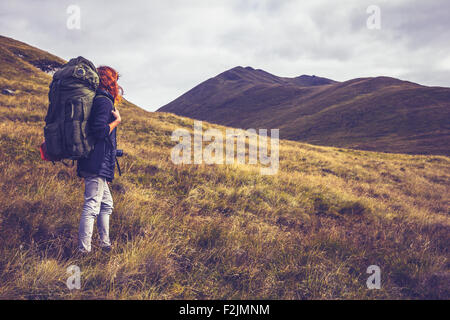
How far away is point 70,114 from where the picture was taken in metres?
2.82

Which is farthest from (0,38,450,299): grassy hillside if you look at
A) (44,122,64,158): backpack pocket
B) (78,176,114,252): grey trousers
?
(44,122,64,158): backpack pocket

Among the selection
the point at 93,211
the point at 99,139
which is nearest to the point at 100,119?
the point at 99,139

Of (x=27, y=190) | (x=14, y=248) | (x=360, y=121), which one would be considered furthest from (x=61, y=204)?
(x=360, y=121)

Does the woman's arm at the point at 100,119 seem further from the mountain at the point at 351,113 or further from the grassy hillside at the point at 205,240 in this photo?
the mountain at the point at 351,113

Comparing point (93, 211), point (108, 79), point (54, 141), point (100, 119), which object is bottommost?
point (93, 211)

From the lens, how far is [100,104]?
3088mm

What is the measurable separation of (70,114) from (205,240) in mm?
2632

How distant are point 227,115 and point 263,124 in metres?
22.5

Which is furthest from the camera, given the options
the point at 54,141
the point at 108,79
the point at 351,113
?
the point at 351,113

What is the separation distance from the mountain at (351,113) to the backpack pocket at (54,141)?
1749 inches

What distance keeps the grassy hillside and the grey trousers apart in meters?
0.20

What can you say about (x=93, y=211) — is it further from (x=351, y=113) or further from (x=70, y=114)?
(x=351, y=113)

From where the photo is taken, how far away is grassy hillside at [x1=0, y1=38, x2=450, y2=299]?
2.82 m

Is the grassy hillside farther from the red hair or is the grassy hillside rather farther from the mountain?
the mountain
